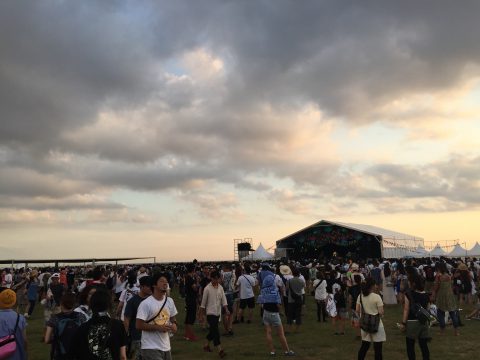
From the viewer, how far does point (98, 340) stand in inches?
154

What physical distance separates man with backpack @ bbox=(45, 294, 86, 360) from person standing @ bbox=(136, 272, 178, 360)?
0.68 meters

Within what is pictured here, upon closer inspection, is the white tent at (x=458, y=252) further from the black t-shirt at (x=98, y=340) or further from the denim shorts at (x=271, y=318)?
the black t-shirt at (x=98, y=340)

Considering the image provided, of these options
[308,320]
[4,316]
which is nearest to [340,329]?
[308,320]

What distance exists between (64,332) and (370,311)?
490 centimetres

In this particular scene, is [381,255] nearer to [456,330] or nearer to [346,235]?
[346,235]

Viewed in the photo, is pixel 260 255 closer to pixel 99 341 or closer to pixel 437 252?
pixel 437 252

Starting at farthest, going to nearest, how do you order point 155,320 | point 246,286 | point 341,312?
point 246,286 → point 341,312 → point 155,320

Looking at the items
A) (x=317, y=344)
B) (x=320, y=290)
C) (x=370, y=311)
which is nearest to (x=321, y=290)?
(x=320, y=290)

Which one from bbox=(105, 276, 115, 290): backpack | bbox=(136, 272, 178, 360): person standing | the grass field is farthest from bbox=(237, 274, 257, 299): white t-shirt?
bbox=(136, 272, 178, 360): person standing

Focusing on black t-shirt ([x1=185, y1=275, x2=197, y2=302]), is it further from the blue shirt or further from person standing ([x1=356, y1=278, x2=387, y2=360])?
the blue shirt

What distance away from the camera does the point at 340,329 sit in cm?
1284

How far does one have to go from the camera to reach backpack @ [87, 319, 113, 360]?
3898mm

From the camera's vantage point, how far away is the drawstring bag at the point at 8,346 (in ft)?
15.8

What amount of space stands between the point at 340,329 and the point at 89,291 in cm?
879
